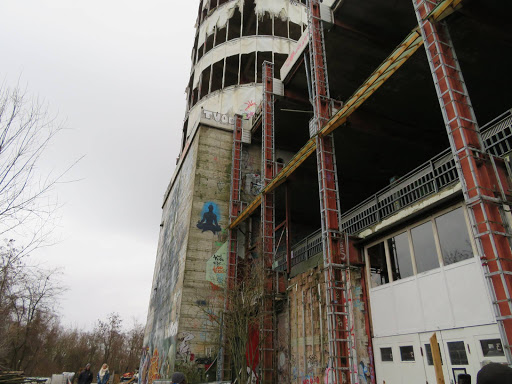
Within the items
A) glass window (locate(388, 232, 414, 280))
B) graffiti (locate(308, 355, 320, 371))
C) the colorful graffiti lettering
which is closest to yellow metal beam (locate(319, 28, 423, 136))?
glass window (locate(388, 232, 414, 280))

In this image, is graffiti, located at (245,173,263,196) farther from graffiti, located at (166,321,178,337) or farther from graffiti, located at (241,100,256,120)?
graffiti, located at (166,321,178,337)

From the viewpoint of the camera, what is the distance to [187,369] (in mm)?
17844

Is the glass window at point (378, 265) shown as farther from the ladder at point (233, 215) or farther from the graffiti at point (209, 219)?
the graffiti at point (209, 219)

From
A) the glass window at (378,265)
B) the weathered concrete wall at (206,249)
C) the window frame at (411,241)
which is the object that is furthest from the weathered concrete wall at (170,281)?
the window frame at (411,241)

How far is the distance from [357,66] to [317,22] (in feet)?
12.9

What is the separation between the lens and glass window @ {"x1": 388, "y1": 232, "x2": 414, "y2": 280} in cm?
1126

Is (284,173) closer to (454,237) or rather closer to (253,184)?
(253,184)

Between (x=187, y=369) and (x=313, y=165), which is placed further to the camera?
(x=313, y=165)

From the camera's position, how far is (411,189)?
39.5 feet

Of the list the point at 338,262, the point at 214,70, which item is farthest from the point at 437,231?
the point at 214,70

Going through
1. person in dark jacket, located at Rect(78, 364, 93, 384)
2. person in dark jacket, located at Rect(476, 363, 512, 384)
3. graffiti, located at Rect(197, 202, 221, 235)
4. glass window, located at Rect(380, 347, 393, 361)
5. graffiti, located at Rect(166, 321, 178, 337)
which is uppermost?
graffiti, located at Rect(197, 202, 221, 235)

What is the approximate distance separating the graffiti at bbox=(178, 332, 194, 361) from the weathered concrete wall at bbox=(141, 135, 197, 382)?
33cm

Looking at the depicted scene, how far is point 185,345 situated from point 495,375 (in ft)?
59.8

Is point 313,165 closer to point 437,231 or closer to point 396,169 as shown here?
point 396,169
